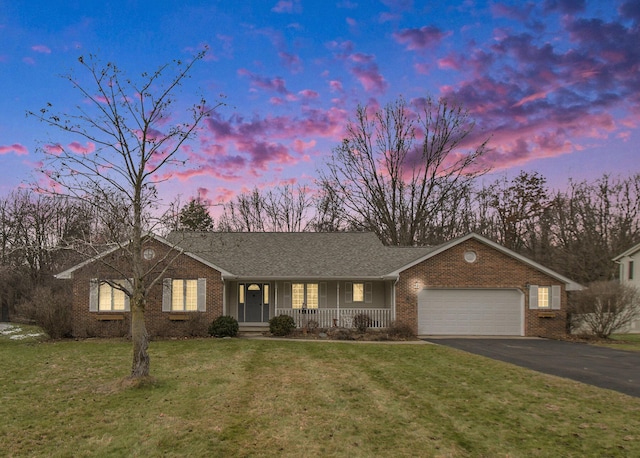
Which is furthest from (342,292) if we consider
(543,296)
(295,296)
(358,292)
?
(543,296)

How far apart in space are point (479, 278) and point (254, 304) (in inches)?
440

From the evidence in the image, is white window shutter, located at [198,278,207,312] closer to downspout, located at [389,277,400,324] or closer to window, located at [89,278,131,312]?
window, located at [89,278,131,312]

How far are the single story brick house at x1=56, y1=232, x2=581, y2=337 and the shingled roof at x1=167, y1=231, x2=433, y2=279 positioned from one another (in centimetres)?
10

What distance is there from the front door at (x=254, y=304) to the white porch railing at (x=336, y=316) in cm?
166

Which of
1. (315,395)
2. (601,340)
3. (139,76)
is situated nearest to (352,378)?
(315,395)

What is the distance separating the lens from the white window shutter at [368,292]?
74.9 feet

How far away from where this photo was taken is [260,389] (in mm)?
9961

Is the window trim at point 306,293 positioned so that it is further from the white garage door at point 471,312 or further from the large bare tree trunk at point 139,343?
the large bare tree trunk at point 139,343

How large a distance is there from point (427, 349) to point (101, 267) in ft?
45.0

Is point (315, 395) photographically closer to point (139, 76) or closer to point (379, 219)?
point (139, 76)

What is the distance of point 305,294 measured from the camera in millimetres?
22797

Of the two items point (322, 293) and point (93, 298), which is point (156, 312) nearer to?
point (93, 298)

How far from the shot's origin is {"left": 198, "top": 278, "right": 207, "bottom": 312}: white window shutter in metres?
19.9

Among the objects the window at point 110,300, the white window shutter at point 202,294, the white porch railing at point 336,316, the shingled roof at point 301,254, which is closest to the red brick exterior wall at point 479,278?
the shingled roof at point 301,254
